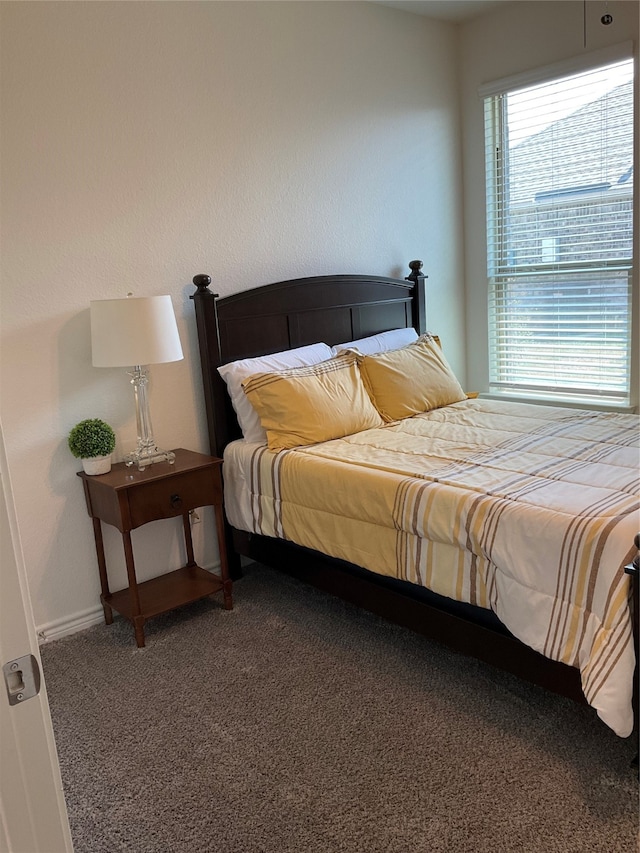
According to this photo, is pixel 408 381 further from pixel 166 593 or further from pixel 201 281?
pixel 166 593

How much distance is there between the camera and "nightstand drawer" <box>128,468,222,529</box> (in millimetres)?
2734

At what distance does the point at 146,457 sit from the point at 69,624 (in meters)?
0.77

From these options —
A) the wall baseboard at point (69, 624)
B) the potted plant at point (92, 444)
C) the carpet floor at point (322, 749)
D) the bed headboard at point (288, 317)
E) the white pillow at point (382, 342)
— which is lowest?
the carpet floor at point (322, 749)

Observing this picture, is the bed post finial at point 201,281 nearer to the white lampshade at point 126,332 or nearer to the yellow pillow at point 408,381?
the white lampshade at point 126,332

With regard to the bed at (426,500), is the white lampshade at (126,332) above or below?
above

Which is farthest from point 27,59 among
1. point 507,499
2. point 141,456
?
point 507,499

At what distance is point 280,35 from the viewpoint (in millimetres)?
3385

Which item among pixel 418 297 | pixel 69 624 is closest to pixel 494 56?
pixel 418 297

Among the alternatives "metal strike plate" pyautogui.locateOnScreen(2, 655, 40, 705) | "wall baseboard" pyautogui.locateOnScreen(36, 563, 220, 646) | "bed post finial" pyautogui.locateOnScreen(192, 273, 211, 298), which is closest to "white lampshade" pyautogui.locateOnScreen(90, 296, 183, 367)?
"bed post finial" pyautogui.locateOnScreen(192, 273, 211, 298)

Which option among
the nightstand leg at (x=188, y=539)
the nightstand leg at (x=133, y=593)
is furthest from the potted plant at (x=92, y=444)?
the nightstand leg at (x=188, y=539)

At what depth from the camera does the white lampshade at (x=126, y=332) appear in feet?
8.88

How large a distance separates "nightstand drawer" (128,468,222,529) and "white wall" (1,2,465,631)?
1.18ft

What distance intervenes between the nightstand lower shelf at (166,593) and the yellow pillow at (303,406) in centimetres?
67

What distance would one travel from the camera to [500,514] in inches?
82.8
